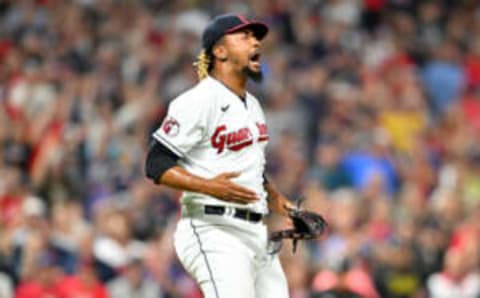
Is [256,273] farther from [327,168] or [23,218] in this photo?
[327,168]

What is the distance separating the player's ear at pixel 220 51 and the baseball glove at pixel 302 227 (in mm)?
873

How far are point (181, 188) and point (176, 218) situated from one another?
5890 mm

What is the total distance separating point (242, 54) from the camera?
22.3ft

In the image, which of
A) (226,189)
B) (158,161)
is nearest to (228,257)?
(226,189)

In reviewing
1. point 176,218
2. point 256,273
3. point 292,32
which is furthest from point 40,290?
point 292,32

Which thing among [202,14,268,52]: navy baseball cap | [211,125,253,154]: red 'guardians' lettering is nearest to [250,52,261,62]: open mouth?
[202,14,268,52]: navy baseball cap

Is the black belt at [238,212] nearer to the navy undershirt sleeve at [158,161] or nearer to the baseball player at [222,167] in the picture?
the baseball player at [222,167]

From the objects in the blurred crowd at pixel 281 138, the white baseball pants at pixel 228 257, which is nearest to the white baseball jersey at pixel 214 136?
the white baseball pants at pixel 228 257

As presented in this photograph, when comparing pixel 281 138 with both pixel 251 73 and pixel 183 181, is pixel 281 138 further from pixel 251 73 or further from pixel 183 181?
pixel 183 181

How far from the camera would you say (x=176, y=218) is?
12297mm

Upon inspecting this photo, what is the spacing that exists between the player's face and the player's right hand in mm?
610

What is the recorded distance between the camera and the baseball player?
257 inches

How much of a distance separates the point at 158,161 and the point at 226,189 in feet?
1.25

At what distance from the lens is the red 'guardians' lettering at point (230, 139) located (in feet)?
21.9
